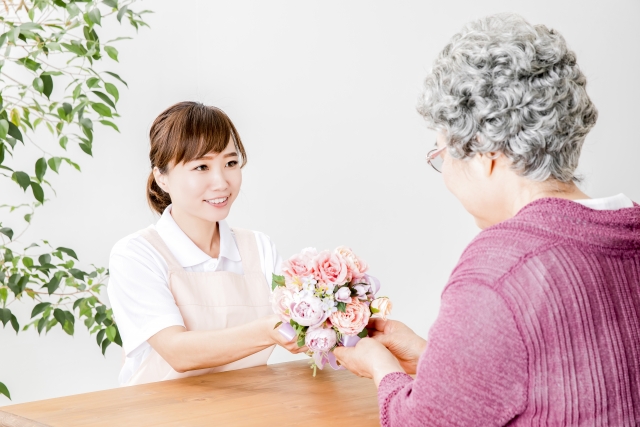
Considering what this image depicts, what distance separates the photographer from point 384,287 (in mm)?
4426

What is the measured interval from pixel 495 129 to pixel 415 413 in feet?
1.73

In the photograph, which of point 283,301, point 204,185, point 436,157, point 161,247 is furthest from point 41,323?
point 436,157

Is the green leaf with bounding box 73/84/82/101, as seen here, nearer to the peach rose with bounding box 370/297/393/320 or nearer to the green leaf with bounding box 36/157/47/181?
the green leaf with bounding box 36/157/47/181

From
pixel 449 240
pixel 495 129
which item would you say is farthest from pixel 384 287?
pixel 495 129

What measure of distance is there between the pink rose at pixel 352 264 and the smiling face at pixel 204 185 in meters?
0.72

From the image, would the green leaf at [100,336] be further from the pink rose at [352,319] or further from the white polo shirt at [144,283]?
the pink rose at [352,319]

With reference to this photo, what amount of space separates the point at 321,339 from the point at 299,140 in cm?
238

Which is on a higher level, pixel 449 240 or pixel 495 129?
pixel 495 129

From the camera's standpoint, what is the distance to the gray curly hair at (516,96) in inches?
52.9

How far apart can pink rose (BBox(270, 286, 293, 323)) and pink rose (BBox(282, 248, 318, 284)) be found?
0.03 m

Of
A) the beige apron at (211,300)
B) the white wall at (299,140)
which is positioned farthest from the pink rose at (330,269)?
the white wall at (299,140)

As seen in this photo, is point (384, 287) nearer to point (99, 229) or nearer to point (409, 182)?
point (409, 182)

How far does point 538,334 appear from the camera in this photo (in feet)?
4.00

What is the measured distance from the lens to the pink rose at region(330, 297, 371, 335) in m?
1.88
